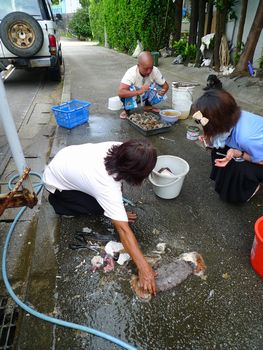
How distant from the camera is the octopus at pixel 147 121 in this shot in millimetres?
4190

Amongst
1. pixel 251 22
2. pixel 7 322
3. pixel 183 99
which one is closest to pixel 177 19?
pixel 251 22

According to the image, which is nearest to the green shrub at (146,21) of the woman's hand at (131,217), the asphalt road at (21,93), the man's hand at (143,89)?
the asphalt road at (21,93)

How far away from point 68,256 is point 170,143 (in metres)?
2.52

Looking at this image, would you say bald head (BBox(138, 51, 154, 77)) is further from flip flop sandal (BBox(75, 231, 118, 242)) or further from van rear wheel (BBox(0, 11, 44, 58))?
van rear wheel (BBox(0, 11, 44, 58))

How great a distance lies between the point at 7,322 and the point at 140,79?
13.2ft

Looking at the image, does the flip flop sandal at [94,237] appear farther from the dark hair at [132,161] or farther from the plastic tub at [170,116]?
the plastic tub at [170,116]

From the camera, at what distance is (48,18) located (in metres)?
6.43

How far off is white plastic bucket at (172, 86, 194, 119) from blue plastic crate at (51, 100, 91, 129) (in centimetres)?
161

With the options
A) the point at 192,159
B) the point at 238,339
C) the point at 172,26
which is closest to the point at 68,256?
the point at 238,339

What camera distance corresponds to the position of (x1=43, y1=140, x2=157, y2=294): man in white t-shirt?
1.67m

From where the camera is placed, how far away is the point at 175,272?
1.94 metres

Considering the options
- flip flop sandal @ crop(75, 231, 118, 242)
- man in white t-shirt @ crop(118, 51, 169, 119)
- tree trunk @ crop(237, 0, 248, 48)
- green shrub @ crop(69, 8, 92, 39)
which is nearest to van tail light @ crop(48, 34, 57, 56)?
man in white t-shirt @ crop(118, 51, 169, 119)

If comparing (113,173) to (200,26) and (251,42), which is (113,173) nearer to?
(251,42)

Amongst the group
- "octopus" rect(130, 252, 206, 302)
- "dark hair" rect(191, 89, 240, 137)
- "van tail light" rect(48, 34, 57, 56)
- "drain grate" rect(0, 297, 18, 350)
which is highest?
"van tail light" rect(48, 34, 57, 56)
